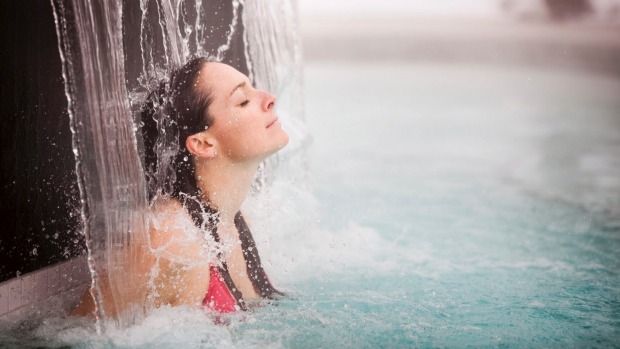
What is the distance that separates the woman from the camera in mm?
2326

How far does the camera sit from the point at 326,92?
1012 cm

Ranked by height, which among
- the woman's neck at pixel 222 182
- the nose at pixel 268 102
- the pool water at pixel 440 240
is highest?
the nose at pixel 268 102

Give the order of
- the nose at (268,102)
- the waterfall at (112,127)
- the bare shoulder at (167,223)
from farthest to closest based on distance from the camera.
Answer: the nose at (268,102)
the bare shoulder at (167,223)
the waterfall at (112,127)

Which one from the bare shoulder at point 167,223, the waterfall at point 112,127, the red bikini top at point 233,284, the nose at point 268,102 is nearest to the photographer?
the waterfall at point 112,127

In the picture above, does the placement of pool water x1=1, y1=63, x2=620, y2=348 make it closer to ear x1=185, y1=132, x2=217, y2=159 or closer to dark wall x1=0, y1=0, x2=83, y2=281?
dark wall x1=0, y1=0, x2=83, y2=281

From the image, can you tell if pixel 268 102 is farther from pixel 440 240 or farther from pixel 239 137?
pixel 440 240

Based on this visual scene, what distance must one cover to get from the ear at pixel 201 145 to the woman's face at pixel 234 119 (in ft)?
0.07

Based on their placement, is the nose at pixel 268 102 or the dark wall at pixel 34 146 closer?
the dark wall at pixel 34 146

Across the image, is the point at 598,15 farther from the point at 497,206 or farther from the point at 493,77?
the point at 497,206

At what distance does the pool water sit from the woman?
0.11 metres

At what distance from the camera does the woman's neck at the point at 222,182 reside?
242cm

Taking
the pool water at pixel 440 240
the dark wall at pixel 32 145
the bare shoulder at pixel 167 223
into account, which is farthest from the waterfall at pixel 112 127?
the dark wall at pixel 32 145

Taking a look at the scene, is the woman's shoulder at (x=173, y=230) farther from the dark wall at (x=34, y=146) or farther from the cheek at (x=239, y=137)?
the dark wall at (x=34, y=146)

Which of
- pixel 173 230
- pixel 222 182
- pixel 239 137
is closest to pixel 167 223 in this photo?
pixel 173 230
